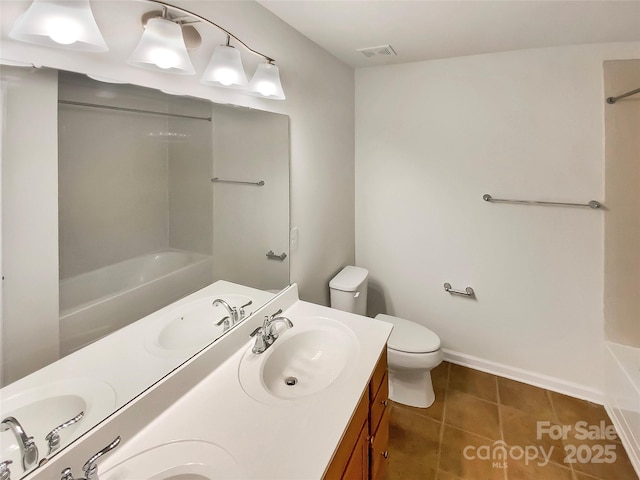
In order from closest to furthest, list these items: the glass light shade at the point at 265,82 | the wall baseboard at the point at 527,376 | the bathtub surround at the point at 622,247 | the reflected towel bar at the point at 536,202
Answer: the glass light shade at the point at 265,82, the bathtub surround at the point at 622,247, the reflected towel bar at the point at 536,202, the wall baseboard at the point at 527,376

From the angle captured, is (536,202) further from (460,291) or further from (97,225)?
(97,225)

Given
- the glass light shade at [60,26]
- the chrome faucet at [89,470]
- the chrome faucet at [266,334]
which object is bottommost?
the chrome faucet at [89,470]

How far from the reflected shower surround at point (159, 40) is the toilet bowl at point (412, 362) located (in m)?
1.62

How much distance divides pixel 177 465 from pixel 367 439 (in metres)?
0.75

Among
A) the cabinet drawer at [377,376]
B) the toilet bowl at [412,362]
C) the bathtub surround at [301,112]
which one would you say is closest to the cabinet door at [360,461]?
the cabinet drawer at [377,376]

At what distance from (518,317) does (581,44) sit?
5.84ft

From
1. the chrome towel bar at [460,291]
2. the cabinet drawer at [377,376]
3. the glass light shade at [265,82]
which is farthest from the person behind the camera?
the chrome towel bar at [460,291]

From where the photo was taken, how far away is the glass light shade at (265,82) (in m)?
1.44

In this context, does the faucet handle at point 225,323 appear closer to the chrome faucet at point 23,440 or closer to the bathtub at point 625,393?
the chrome faucet at point 23,440

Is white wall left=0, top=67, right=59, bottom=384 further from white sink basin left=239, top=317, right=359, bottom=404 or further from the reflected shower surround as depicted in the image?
white sink basin left=239, top=317, right=359, bottom=404

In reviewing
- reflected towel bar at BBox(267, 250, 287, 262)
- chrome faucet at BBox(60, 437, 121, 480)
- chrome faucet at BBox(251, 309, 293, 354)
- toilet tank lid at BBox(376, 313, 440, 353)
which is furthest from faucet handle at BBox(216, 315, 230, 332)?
toilet tank lid at BBox(376, 313, 440, 353)

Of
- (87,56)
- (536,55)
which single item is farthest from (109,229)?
(536,55)

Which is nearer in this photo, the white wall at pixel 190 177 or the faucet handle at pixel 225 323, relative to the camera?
the white wall at pixel 190 177

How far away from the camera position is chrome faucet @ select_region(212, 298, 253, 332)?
1.34 metres
